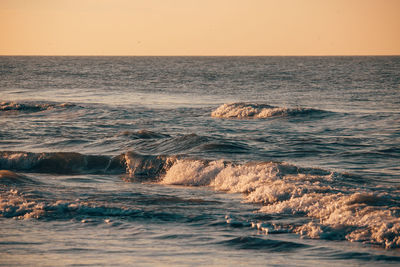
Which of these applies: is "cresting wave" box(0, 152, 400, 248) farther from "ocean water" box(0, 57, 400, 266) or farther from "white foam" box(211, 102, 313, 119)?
"white foam" box(211, 102, 313, 119)

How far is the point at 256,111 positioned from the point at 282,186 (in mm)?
19573

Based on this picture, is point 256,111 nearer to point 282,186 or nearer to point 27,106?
point 27,106

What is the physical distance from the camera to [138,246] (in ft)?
29.7

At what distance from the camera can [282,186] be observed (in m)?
13.0

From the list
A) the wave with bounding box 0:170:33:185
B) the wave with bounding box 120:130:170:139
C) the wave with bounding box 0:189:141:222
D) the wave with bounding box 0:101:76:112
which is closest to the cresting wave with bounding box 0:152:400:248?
the wave with bounding box 0:170:33:185

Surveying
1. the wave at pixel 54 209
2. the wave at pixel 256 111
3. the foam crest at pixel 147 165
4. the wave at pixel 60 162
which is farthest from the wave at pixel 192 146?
the wave at pixel 256 111

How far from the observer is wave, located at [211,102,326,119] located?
31.2 m

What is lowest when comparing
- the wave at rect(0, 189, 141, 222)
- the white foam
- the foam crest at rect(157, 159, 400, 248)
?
the wave at rect(0, 189, 141, 222)

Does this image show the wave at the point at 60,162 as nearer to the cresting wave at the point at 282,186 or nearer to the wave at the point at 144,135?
the cresting wave at the point at 282,186

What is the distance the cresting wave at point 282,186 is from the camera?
387 inches

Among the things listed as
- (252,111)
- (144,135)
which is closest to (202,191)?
(144,135)

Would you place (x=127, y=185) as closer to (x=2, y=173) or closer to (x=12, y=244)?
(x=2, y=173)

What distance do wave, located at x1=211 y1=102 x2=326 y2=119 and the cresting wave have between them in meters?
14.3

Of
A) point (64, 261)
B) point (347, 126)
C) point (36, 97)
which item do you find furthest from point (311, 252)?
point (36, 97)
